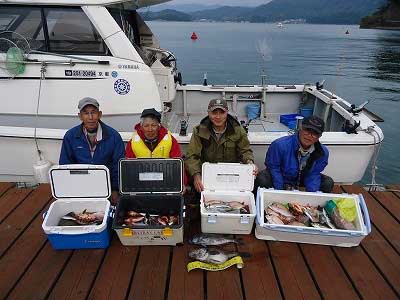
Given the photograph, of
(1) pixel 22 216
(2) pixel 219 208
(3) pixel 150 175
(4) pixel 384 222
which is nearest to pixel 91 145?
(3) pixel 150 175

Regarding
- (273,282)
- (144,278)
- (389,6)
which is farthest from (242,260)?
(389,6)

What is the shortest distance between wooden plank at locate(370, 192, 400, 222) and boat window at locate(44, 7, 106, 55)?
13.2 ft

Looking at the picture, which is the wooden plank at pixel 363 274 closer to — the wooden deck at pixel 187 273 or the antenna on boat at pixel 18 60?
the wooden deck at pixel 187 273

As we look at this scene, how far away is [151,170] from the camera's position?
3.01m

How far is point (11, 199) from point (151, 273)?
83.4 inches

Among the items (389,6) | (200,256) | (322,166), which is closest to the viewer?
(200,256)

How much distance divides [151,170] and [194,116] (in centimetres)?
391

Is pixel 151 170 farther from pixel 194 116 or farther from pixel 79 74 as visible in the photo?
pixel 194 116

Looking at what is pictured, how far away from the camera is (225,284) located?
242 cm

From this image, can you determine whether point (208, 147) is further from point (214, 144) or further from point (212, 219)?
point (212, 219)

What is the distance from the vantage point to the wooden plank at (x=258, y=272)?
2363mm

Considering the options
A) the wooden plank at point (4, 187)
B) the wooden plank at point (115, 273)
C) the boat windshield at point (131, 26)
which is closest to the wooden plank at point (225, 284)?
the wooden plank at point (115, 273)

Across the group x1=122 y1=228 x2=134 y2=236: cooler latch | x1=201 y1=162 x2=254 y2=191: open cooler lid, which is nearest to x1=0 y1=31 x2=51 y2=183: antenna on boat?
x1=122 y1=228 x2=134 y2=236: cooler latch

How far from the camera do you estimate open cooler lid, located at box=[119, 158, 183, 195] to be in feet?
9.82
